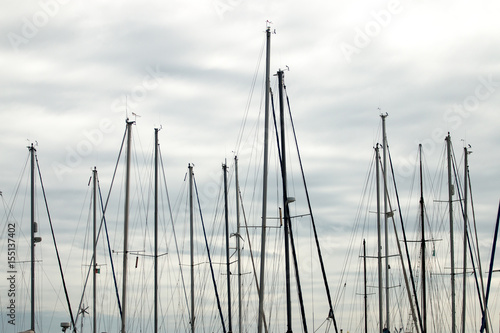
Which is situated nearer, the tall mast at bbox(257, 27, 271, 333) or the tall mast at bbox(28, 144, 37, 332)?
the tall mast at bbox(257, 27, 271, 333)

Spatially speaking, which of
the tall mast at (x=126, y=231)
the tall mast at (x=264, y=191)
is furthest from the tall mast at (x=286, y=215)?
the tall mast at (x=126, y=231)

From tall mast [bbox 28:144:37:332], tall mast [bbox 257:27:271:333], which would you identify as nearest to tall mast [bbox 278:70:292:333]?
tall mast [bbox 257:27:271:333]

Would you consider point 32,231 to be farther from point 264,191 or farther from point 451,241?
point 451,241

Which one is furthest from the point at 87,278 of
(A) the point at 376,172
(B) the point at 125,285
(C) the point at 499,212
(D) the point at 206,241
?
(C) the point at 499,212

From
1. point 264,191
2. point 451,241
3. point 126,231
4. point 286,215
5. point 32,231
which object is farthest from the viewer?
point 451,241

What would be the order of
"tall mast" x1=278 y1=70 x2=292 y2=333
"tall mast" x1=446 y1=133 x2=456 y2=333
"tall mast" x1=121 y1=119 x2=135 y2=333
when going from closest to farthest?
"tall mast" x1=278 y1=70 x2=292 y2=333 → "tall mast" x1=121 y1=119 x2=135 y2=333 → "tall mast" x1=446 y1=133 x2=456 y2=333

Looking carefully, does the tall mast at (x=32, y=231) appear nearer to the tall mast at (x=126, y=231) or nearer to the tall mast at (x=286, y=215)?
the tall mast at (x=126, y=231)

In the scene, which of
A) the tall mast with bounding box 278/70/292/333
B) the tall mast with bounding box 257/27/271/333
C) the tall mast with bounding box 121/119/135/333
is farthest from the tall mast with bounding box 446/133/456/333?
the tall mast with bounding box 121/119/135/333

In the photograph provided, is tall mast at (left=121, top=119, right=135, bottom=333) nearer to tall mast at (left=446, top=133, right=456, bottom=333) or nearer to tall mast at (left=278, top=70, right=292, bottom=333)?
tall mast at (left=278, top=70, right=292, bottom=333)

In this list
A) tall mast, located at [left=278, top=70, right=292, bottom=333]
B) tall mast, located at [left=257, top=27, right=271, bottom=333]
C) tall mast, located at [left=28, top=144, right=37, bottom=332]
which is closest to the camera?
tall mast, located at [left=278, top=70, right=292, bottom=333]

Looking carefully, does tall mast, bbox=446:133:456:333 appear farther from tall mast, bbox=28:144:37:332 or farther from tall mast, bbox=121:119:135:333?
tall mast, bbox=28:144:37:332

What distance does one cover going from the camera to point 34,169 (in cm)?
4984

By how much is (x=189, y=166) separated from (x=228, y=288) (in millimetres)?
9311

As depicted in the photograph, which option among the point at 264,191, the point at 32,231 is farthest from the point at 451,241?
the point at 32,231
